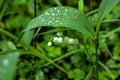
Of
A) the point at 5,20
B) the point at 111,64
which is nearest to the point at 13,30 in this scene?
the point at 5,20

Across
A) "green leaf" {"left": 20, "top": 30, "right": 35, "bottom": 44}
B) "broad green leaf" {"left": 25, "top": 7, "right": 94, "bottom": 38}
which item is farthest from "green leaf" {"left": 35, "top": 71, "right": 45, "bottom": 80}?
"broad green leaf" {"left": 25, "top": 7, "right": 94, "bottom": 38}

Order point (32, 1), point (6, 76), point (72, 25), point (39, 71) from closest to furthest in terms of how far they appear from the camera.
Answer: point (6, 76), point (72, 25), point (39, 71), point (32, 1)

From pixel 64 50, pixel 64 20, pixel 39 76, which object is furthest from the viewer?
pixel 64 50

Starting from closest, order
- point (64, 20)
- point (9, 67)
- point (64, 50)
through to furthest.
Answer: point (9, 67) → point (64, 20) → point (64, 50)

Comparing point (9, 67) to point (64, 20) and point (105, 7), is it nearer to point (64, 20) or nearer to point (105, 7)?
point (64, 20)

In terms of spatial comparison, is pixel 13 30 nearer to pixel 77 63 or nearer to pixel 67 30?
pixel 77 63

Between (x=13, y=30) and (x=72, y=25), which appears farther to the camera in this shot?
(x=13, y=30)

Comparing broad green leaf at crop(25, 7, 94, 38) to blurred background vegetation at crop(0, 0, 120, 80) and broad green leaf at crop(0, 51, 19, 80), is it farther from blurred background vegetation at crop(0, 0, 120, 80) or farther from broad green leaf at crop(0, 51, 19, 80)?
broad green leaf at crop(0, 51, 19, 80)

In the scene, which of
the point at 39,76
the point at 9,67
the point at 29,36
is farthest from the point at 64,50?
the point at 9,67
